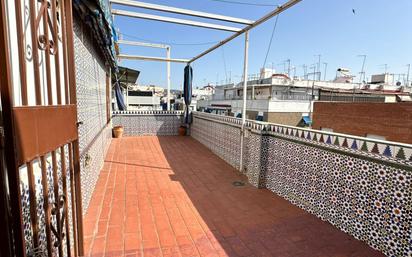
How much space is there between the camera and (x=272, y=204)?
3.12 meters

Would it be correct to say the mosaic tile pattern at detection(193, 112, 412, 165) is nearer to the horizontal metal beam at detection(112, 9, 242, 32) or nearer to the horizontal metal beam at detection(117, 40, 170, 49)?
the horizontal metal beam at detection(112, 9, 242, 32)

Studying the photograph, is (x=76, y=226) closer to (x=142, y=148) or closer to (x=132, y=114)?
(x=142, y=148)

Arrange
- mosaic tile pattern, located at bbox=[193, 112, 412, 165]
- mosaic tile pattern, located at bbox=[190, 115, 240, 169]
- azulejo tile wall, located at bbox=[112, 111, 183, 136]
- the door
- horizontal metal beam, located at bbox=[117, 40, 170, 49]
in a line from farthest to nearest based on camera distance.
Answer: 1. azulejo tile wall, located at bbox=[112, 111, 183, 136]
2. horizontal metal beam, located at bbox=[117, 40, 170, 49]
3. mosaic tile pattern, located at bbox=[190, 115, 240, 169]
4. mosaic tile pattern, located at bbox=[193, 112, 412, 165]
5. the door

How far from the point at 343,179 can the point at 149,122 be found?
713cm

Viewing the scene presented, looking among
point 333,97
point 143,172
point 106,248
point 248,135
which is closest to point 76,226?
point 106,248

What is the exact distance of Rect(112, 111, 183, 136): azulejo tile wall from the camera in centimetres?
822

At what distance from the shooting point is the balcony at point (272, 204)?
2076mm

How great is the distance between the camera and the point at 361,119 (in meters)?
11.9

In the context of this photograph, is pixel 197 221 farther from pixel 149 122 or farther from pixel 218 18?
pixel 149 122

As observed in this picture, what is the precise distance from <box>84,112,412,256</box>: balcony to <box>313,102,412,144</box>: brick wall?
969cm

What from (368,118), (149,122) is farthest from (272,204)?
(368,118)

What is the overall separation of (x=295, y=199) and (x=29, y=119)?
3099 millimetres

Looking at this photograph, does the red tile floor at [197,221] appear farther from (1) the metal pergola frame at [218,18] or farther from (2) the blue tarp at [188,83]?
(2) the blue tarp at [188,83]

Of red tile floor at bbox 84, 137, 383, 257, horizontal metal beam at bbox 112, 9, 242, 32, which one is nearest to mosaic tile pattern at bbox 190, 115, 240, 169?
red tile floor at bbox 84, 137, 383, 257
